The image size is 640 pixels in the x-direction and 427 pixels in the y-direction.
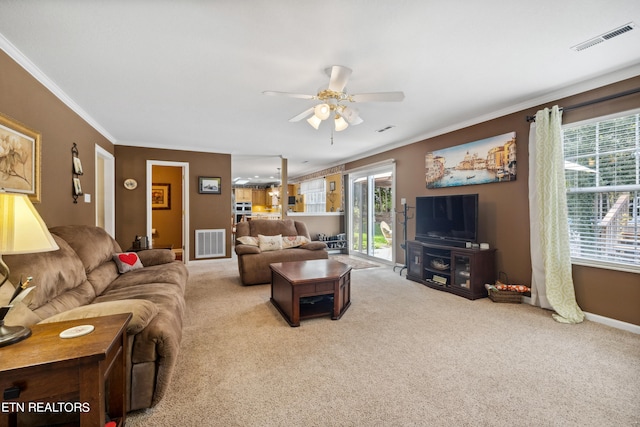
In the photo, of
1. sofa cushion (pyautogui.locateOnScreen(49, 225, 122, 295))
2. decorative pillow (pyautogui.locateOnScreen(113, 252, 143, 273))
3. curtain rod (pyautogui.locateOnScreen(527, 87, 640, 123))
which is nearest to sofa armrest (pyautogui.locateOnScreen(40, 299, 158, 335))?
sofa cushion (pyautogui.locateOnScreen(49, 225, 122, 295))

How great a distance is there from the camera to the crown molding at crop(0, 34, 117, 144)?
2.27 m

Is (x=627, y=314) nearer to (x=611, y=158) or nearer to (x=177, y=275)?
(x=611, y=158)

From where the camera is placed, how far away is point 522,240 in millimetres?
3623

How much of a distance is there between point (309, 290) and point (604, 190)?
3.17 m

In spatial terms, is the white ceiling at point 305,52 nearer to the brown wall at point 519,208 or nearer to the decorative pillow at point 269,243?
the brown wall at point 519,208

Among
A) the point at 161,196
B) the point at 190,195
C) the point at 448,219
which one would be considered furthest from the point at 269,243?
the point at 161,196

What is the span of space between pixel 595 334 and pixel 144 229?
6863 millimetres

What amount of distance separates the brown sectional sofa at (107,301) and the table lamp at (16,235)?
24 cm

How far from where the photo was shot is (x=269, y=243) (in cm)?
478

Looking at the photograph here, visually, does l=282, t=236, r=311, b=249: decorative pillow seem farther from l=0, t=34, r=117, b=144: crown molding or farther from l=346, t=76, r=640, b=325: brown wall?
l=0, t=34, r=117, b=144: crown molding

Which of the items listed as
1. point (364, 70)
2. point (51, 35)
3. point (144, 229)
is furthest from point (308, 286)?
point (144, 229)

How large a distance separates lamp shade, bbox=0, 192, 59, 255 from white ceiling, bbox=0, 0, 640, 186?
1404 millimetres

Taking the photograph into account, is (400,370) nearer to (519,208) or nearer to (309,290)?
(309,290)

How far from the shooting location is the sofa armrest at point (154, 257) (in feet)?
11.9
